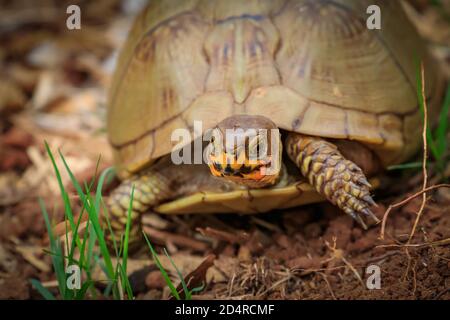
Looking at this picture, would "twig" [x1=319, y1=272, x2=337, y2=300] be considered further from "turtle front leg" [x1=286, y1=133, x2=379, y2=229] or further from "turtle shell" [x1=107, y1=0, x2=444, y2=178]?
"turtle shell" [x1=107, y1=0, x2=444, y2=178]

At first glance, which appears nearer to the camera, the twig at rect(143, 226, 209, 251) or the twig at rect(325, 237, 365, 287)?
the twig at rect(325, 237, 365, 287)

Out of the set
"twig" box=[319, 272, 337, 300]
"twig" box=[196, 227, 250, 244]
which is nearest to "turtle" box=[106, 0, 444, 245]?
"twig" box=[196, 227, 250, 244]

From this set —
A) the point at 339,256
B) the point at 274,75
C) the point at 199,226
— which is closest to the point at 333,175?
the point at 339,256

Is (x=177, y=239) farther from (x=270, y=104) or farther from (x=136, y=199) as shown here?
(x=270, y=104)

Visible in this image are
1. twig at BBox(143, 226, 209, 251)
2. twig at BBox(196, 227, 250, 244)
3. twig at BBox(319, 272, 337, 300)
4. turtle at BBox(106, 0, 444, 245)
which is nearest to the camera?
twig at BBox(319, 272, 337, 300)

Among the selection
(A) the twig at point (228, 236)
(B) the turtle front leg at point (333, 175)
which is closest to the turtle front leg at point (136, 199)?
(A) the twig at point (228, 236)
